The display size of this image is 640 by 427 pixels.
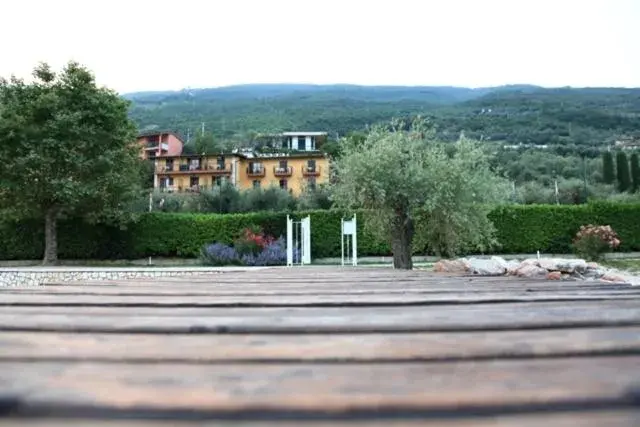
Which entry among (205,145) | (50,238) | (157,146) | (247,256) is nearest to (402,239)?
(247,256)

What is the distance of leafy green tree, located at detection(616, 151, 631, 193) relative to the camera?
3735cm

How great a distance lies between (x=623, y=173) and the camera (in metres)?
38.0

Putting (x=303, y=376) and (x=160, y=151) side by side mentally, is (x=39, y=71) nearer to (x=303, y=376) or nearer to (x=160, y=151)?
(x=303, y=376)

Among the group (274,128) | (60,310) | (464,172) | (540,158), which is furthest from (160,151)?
(60,310)

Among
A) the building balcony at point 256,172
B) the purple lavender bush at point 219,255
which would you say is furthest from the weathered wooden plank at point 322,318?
the building balcony at point 256,172

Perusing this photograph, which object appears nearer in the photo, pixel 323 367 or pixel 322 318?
pixel 323 367

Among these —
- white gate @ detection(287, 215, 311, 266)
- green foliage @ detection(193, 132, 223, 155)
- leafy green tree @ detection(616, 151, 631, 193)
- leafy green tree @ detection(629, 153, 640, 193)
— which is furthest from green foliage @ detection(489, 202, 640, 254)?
green foliage @ detection(193, 132, 223, 155)

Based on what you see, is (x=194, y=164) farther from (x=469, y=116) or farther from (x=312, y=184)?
(x=469, y=116)

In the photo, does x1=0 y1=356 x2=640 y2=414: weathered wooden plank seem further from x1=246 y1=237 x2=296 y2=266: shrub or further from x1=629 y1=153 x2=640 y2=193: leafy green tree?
x1=629 y1=153 x2=640 y2=193: leafy green tree

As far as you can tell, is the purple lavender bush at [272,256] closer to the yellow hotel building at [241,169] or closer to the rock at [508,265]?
the rock at [508,265]

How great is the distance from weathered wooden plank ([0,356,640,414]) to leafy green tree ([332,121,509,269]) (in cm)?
995

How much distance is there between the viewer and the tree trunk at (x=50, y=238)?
776 inches

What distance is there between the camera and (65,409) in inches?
32.6

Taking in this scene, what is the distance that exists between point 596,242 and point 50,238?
1919 centimetres
